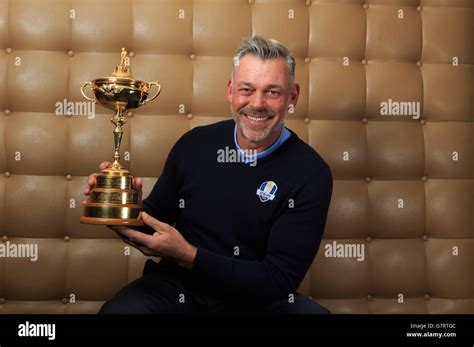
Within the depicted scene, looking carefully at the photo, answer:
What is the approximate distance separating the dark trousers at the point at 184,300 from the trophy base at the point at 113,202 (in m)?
0.24

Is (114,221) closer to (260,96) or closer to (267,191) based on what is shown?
(267,191)

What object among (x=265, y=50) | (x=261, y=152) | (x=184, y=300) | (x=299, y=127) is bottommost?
(x=184, y=300)

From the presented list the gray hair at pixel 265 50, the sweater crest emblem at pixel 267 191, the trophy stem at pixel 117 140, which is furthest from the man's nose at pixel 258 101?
the trophy stem at pixel 117 140

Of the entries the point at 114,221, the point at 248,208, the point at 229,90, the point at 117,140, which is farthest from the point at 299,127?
the point at 114,221

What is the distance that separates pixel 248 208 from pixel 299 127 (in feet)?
1.49

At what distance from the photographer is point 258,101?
5.30ft

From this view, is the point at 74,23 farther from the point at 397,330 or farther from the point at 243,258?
the point at 397,330

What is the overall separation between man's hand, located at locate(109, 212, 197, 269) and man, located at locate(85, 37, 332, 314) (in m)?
0.03

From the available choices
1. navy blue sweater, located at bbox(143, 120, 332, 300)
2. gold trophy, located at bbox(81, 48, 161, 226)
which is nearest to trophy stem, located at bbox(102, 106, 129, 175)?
gold trophy, located at bbox(81, 48, 161, 226)

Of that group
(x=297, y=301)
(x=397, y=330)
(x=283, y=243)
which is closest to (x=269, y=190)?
(x=283, y=243)

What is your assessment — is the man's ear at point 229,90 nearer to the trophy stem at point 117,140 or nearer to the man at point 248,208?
the man at point 248,208

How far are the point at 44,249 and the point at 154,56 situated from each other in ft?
2.34

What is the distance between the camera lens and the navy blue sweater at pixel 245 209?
150 centimetres

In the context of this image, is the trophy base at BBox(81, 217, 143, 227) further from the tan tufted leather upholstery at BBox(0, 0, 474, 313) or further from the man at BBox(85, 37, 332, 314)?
the tan tufted leather upholstery at BBox(0, 0, 474, 313)
